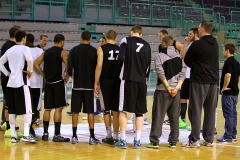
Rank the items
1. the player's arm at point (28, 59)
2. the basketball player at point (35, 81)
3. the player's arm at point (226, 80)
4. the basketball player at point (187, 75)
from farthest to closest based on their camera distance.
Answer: the basketball player at point (187, 75)
the basketball player at point (35, 81)
the player's arm at point (226, 80)
the player's arm at point (28, 59)

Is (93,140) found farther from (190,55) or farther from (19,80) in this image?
(190,55)

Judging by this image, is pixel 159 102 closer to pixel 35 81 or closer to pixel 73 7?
pixel 35 81

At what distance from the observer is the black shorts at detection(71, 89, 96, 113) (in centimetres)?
914

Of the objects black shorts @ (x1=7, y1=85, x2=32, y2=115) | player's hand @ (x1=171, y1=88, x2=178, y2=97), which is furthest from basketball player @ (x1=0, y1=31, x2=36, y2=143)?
player's hand @ (x1=171, y1=88, x2=178, y2=97)

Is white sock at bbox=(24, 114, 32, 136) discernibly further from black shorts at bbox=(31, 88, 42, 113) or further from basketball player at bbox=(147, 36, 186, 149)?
basketball player at bbox=(147, 36, 186, 149)

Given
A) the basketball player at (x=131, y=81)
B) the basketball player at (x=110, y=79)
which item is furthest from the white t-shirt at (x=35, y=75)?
the basketball player at (x=131, y=81)

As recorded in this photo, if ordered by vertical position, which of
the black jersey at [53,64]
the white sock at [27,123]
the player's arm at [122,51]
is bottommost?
the white sock at [27,123]

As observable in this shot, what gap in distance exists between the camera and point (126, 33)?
2380 cm

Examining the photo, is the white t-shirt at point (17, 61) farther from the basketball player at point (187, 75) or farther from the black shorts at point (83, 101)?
the basketball player at point (187, 75)

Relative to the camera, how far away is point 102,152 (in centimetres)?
841

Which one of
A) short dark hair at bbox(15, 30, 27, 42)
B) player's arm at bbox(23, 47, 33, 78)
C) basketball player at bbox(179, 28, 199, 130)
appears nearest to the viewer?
player's arm at bbox(23, 47, 33, 78)

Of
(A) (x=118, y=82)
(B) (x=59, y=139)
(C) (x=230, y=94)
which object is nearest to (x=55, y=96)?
(B) (x=59, y=139)

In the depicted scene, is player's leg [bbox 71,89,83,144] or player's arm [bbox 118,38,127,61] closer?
player's arm [bbox 118,38,127,61]

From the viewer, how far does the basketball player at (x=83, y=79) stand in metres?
9.12
